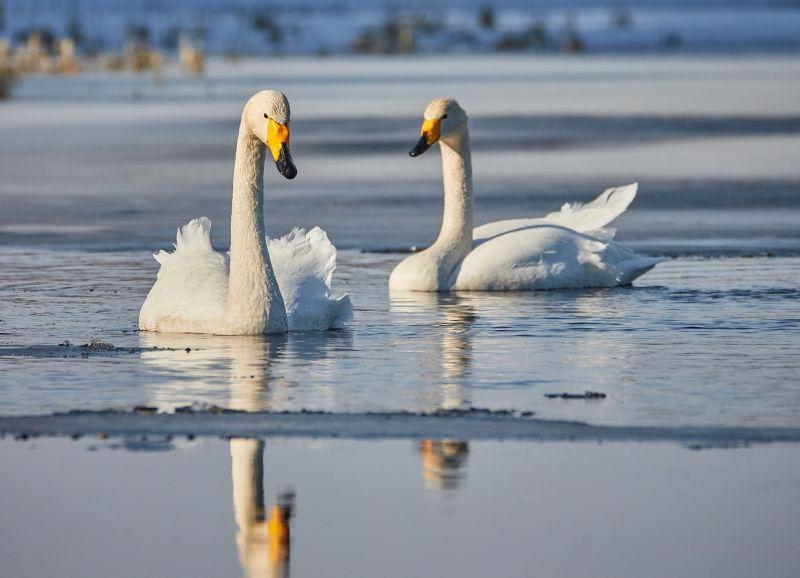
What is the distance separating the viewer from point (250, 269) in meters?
10.6

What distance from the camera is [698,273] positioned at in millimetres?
14195

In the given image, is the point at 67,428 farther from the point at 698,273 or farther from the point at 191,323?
the point at 698,273

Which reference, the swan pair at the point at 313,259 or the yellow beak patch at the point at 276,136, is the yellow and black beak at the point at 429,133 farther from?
the yellow beak patch at the point at 276,136

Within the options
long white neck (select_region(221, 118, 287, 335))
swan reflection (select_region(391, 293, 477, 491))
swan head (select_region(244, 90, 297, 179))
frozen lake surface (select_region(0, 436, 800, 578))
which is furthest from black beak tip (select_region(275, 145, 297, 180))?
frozen lake surface (select_region(0, 436, 800, 578))

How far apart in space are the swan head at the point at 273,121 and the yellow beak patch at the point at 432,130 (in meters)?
3.39

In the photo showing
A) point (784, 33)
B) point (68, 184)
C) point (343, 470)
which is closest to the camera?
point (343, 470)

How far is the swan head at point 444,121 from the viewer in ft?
46.4

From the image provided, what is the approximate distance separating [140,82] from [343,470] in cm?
5128

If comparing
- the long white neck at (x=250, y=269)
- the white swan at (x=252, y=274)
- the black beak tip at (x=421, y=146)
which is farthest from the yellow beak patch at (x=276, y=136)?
the black beak tip at (x=421, y=146)

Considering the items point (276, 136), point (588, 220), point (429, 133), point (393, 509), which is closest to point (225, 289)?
point (276, 136)

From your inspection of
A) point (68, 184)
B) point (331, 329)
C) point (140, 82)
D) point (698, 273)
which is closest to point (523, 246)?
point (698, 273)

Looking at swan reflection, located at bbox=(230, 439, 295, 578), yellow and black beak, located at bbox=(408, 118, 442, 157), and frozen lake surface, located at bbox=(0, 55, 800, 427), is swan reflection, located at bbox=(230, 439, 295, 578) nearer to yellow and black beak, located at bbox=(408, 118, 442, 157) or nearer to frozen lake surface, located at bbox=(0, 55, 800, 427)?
frozen lake surface, located at bbox=(0, 55, 800, 427)

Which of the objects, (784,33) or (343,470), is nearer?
(343,470)

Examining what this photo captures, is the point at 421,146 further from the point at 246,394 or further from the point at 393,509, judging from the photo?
the point at 393,509
